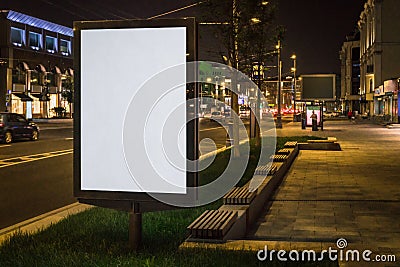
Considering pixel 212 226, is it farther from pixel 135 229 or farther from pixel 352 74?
pixel 352 74

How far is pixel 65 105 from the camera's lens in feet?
310

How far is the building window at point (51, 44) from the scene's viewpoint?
284 ft

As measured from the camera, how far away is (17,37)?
7769 cm

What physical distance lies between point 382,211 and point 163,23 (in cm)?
621

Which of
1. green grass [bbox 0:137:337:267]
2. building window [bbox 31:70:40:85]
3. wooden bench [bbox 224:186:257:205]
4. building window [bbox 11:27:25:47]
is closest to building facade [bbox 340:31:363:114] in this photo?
building window [bbox 31:70:40:85]

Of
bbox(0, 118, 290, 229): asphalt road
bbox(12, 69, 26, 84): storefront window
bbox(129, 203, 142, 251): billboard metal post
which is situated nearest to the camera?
bbox(129, 203, 142, 251): billboard metal post

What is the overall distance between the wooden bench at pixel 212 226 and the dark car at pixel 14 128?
84.9 feet

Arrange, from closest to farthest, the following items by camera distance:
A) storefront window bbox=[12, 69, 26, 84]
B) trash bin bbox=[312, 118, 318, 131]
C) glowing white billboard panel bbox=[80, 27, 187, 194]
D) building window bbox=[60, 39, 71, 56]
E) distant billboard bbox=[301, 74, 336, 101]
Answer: glowing white billboard panel bbox=[80, 27, 187, 194]
distant billboard bbox=[301, 74, 336, 101]
trash bin bbox=[312, 118, 318, 131]
storefront window bbox=[12, 69, 26, 84]
building window bbox=[60, 39, 71, 56]

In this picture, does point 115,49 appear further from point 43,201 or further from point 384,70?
point 384,70

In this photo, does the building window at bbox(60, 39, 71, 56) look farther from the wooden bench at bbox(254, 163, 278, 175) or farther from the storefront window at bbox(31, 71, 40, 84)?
the wooden bench at bbox(254, 163, 278, 175)

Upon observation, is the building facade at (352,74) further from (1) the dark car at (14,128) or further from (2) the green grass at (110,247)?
(2) the green grass at (110,247)

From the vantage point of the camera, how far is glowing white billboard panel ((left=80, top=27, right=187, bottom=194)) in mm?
6258

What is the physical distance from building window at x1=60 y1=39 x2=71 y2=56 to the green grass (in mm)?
84967

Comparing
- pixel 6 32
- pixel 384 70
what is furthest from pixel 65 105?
pixel 384 70
